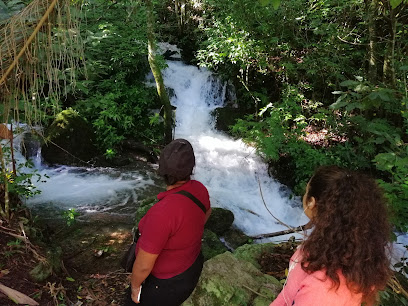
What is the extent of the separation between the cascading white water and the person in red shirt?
4.32 m

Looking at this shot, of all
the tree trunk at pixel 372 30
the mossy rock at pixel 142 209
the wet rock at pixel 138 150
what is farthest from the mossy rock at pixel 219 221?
the tree trunk at pixel 372 30

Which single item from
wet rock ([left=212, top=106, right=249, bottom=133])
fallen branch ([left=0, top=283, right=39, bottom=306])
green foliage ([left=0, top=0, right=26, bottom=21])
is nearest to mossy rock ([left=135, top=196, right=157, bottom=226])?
fallen branch ([left=0, top=283, right=39, bottom=306])

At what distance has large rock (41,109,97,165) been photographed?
327 inches

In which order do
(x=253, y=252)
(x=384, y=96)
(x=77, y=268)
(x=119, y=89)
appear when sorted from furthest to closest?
(x=119, y=89) → (x=77, y=268) → (x=253, y=252) → (x=384, y=96)

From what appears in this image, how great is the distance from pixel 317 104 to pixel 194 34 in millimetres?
8212

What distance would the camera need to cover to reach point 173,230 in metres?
1.80

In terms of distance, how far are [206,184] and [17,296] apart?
20.0 ft

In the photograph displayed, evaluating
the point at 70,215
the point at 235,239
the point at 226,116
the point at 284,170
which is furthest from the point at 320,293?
the point at 226,116

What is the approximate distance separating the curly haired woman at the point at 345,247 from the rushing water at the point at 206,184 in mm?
4654

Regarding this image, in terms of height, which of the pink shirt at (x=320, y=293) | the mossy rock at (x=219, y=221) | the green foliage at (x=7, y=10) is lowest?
the mossy rock at (x=219, y=221)

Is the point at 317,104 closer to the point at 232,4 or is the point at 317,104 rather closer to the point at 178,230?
the point at 232,4

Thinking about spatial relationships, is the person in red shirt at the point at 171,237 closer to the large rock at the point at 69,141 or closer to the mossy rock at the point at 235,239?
the mossy rock at the point at 235,239

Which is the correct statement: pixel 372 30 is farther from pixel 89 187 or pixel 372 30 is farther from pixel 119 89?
pixel 89 187

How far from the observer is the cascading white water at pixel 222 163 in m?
7.48
